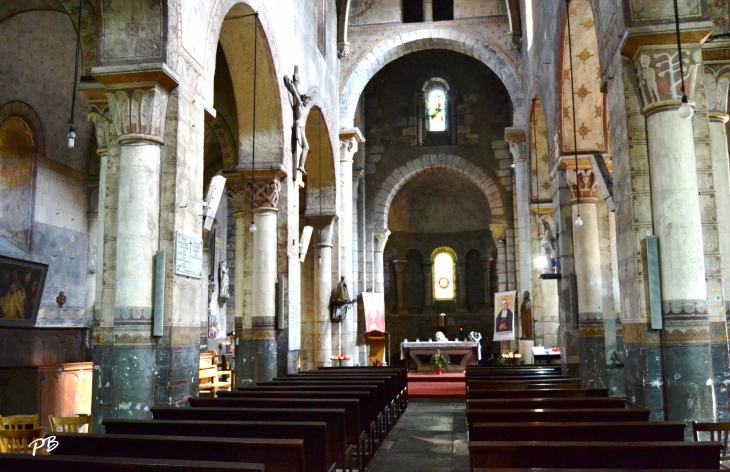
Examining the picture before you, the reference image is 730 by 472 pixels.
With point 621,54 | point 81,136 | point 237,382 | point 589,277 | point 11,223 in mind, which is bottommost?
point 237,382

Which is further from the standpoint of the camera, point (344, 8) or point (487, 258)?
point (487, 258)

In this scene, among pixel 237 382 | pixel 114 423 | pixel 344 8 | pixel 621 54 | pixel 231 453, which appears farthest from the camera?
pixel 344 8

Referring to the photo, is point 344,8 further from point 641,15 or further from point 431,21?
point 641,15

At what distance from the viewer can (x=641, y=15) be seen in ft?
22.4

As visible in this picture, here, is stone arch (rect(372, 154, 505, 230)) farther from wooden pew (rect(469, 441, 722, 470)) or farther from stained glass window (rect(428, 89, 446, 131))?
wooden pew (rect(469, 441, 722, 470))

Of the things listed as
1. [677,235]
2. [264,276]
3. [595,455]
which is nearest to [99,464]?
[595,455]

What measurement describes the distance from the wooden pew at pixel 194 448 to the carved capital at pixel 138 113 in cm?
358

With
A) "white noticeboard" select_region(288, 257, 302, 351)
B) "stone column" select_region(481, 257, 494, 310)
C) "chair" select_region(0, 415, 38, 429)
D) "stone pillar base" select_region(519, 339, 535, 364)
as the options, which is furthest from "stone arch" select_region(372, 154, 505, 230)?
"chair" select_region(0, 415, 38, 429)

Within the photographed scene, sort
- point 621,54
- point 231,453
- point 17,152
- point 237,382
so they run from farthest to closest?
point 17,152, point 237,382, point 621,54, point 231,453

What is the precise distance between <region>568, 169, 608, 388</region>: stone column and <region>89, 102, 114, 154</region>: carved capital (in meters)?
7.51

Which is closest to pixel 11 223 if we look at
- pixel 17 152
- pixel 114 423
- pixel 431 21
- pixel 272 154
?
pixel 17 152

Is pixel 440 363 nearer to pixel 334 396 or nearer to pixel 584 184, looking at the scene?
pixel 584 184

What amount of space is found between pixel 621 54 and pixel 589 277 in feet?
17.6

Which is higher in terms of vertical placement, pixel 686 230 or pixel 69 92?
pixel 69 92
